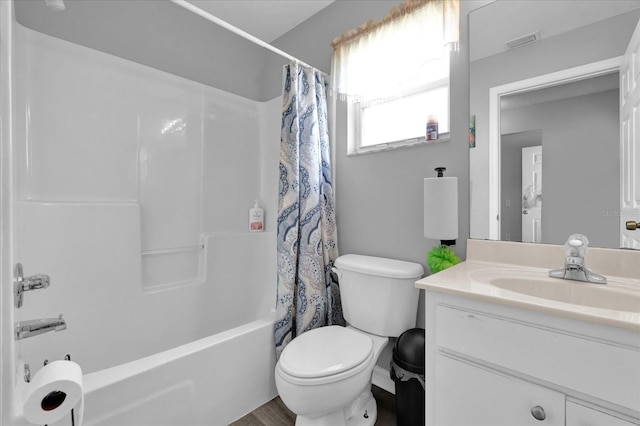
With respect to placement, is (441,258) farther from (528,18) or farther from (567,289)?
(528,18)

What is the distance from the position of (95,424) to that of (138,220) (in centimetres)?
100

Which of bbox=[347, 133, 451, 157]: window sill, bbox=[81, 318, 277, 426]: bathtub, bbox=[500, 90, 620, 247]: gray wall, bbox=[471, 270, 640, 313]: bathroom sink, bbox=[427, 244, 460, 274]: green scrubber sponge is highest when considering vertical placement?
bbox=[347, 133, 451, 157]: window sill

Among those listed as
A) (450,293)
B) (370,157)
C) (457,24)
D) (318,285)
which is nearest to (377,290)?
(318,285)

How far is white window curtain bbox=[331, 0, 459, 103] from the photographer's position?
56.1 inches

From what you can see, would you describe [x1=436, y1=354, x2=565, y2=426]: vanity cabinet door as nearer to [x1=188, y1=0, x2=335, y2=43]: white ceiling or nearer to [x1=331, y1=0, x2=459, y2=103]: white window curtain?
[x1=331, y1=0, x2=459, y2=103]: white window curtain

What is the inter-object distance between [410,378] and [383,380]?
0.52m

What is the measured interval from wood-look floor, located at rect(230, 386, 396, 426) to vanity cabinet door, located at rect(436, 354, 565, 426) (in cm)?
63

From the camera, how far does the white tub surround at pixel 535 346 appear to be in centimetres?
70

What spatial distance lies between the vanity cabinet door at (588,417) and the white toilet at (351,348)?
26.8 inches

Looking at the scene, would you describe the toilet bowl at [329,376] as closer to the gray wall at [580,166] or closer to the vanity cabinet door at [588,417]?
the vanity cabinet door at [588,417]

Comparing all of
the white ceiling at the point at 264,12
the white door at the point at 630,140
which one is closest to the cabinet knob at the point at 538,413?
the white door at the point at 630,140

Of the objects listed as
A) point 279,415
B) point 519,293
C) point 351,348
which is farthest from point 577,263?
point 279,415

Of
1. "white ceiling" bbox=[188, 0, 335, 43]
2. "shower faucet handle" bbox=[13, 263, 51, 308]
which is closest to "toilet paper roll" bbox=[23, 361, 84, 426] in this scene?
"shower faucet handle" bbox=[13, 263, 51, 308]

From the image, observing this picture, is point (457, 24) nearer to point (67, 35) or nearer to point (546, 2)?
point (546, 2)
